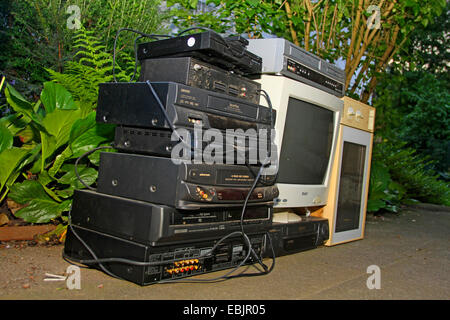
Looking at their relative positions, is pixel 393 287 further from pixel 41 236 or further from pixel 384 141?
pixel 384 141

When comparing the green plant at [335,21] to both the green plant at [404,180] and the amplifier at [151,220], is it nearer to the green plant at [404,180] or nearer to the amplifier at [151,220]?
the green plant at [404,180]

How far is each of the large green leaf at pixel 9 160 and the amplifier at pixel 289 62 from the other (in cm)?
104

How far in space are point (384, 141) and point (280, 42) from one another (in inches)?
136

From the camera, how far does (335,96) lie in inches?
83.3

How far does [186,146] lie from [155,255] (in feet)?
1.15

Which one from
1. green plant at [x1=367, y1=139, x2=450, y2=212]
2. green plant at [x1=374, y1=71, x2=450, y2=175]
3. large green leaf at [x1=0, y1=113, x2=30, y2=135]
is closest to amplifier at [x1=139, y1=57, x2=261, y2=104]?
large green leaf at [x1=0, y1=113, x2=30, y2=135]

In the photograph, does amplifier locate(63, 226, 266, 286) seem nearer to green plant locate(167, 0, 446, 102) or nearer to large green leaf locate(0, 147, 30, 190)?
large green leaf locate(0, 147, 30, 190)

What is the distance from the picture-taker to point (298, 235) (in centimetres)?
195

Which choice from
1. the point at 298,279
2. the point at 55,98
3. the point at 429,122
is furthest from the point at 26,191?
the point at 429,122

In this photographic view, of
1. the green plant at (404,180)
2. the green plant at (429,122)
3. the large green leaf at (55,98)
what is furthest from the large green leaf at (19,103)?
the green plant at (429,122)

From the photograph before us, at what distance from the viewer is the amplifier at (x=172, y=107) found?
50.6 inches

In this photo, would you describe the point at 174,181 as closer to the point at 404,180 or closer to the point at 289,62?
the point at 289,62

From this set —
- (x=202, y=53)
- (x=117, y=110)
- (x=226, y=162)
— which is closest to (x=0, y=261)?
(x=117, y=110)

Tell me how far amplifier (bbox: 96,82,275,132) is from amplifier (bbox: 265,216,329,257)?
541 millimetres
